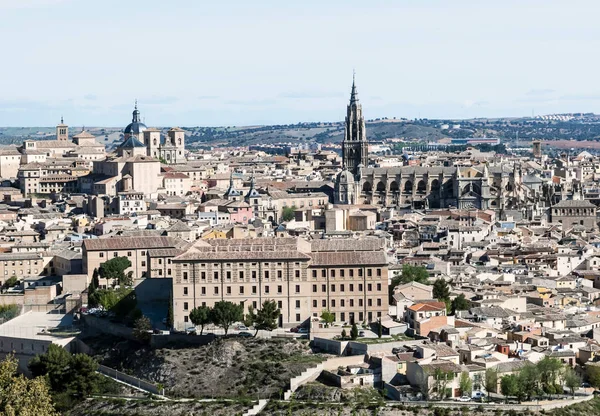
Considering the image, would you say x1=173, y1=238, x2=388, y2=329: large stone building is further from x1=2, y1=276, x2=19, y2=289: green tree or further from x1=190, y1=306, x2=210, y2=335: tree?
x1=2, y1=276, x2=19, y2=289: green tree

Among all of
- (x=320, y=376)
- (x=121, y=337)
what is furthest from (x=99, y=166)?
(x=320, y=376)

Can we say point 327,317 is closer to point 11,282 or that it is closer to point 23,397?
point 23,397

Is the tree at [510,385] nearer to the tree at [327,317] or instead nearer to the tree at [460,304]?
the tree at [327,317]

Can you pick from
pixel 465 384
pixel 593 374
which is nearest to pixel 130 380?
pixel 465 384

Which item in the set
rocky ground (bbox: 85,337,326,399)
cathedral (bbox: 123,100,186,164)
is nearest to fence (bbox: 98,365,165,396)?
rocky ground (bbox: 85,337,326,399)

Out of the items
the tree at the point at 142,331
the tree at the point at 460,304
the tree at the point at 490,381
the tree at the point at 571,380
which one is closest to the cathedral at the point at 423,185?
the tree at the point at 460,304
